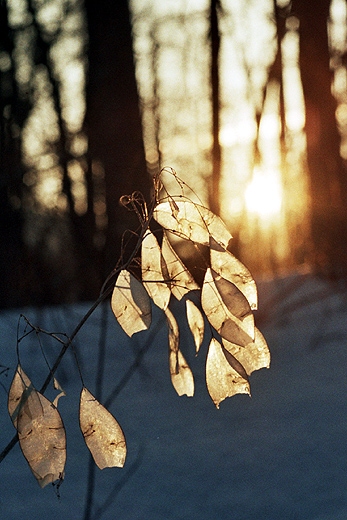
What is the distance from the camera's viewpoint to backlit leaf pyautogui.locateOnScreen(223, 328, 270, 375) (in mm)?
916

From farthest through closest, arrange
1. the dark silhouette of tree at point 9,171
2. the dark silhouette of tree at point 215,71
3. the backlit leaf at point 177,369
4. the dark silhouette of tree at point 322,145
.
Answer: the dark silhouette of tree at point 9,171 → the dark silhouette of tree at point 322,145 → the dark silhouette of tree at point 215,71 → the backlit leaf at point 177,369

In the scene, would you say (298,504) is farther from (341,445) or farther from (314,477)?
(341,445)

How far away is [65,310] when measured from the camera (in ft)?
10.7

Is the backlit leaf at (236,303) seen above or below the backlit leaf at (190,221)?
below

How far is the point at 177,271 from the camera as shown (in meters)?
0.99

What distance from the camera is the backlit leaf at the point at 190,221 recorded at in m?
0.95

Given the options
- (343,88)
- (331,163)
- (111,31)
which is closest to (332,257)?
(331,163)

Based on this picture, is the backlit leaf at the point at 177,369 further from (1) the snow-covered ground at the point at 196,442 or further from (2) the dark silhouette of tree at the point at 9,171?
(2) the dark silhouette of tree at the point at 9,171

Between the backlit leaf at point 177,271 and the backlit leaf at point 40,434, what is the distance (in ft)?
0.85

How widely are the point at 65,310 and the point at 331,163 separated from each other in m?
2.95

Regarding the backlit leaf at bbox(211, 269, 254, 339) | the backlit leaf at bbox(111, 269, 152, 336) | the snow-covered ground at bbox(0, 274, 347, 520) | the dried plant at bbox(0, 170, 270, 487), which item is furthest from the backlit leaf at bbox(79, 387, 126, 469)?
the snow-covered ground at bbox(0, 274, 347, 520)

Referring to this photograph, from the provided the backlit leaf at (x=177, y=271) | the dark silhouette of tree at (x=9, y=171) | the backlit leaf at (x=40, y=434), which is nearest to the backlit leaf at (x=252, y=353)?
the backlit leaf at (x=177, y=271)

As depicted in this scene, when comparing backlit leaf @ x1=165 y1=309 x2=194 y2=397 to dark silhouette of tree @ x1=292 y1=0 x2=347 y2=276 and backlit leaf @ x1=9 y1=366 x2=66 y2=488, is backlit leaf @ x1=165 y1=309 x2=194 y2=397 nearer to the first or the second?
backlit leaf @ x1=9 y1=366 x2=66 y2=488

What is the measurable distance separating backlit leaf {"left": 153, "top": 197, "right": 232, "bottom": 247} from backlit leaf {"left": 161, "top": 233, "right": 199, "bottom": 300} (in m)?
0.03
